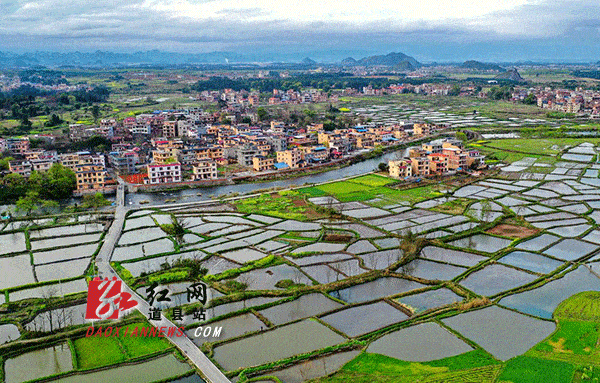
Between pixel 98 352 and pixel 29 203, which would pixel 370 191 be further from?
pixel 98 352

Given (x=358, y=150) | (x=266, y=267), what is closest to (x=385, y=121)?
(x=358, y=150)

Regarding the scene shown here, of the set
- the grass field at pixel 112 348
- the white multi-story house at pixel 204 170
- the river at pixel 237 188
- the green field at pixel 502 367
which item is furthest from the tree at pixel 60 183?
the green field at pixel 502 367

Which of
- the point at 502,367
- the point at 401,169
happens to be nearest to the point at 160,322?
the point at 502,367

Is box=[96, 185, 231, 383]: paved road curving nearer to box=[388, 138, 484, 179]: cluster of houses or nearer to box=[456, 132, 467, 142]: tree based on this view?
box=[388, 138, 484, 179]: cluster of houses

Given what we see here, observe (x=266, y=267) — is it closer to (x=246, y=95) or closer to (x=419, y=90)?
(x=246, y=95)

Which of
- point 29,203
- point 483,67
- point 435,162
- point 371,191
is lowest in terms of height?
point 371,191

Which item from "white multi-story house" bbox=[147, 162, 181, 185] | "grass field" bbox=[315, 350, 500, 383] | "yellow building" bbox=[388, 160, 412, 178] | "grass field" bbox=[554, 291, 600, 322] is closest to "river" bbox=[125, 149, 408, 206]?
"white multi-story house" bbox=[147, 162, 181, 185]

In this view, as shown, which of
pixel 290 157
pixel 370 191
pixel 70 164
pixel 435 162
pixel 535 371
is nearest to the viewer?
pixel 535 371
